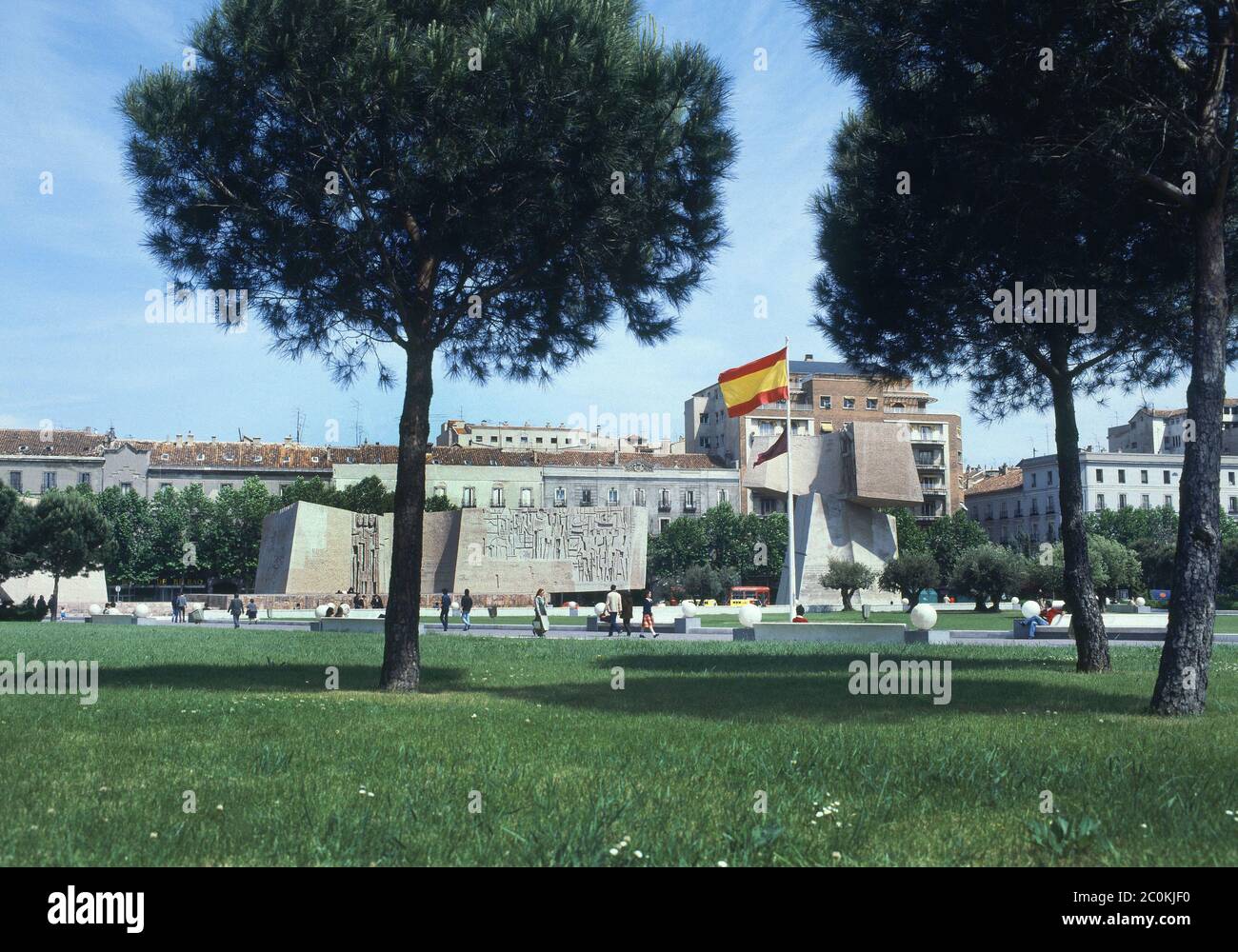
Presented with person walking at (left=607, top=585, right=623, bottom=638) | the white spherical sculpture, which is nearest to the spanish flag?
person walking at (left=607, top=585, right=623, bottom=638)

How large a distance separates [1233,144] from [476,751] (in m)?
10.1

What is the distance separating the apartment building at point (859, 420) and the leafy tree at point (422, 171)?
91399 millimetres

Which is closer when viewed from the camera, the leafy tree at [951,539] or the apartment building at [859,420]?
the leafy tree at [951,539]

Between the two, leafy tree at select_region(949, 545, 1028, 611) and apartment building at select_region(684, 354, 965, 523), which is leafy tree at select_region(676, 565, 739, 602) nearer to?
apartment building at select_region(684, 354, 965, 523)

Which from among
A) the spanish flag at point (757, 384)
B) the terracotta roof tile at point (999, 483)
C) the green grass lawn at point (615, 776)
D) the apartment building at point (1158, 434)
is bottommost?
the green grass lawn at point (615, 776)

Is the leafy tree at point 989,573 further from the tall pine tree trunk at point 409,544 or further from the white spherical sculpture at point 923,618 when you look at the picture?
the tall pine tree trunk at point 409,544

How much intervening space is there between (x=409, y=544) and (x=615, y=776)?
24.0ft

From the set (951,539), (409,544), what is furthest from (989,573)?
(409,544)

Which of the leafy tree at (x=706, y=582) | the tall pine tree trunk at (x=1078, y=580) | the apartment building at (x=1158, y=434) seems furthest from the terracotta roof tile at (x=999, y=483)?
the tall pine tree trunk at (x=1078, y=580)

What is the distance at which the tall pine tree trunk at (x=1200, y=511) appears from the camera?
36.1 feet

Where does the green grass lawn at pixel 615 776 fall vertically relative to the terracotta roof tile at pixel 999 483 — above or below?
below
